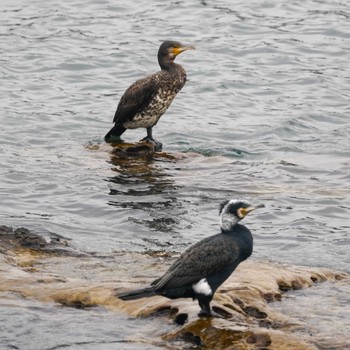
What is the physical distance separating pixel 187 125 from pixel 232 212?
32.7 ft

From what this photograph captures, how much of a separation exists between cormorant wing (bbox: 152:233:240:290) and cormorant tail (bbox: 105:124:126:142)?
8.09 metres

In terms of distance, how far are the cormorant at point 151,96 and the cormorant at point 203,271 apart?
7.63m

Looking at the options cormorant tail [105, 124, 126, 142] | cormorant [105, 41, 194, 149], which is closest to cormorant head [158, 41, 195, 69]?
cormorant [105, 41, 194, 149]

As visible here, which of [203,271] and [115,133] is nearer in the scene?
[203,271]

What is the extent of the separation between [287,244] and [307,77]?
30.8 feet

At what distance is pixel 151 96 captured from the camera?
1591 centimetres

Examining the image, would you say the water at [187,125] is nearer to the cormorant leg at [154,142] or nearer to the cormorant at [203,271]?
the cormorant leg at [154,142]

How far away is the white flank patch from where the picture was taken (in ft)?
26.7

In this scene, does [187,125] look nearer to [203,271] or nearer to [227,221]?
[227,221]

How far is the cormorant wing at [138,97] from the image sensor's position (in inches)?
626

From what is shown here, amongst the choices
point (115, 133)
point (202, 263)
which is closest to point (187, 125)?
point (115, 133)

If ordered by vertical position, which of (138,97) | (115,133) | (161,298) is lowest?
(115,133)

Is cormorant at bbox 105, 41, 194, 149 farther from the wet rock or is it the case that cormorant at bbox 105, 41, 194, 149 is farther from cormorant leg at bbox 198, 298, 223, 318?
cormorant leg at bbox 198, 298, 223, 318

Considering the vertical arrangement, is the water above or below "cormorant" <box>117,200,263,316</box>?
below
